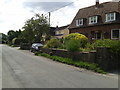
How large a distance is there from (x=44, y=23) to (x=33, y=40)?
5.03 m

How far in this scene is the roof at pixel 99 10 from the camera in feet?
102

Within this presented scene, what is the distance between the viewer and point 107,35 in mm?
30906

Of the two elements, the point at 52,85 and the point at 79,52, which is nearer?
the point at 52,85

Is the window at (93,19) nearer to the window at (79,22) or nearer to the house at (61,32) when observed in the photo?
the window at (79,22)

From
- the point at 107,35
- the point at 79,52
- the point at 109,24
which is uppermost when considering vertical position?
the point at 109,24

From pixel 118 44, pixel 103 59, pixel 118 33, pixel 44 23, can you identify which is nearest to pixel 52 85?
pixel 103 59

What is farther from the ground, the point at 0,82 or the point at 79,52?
the point at 79,52

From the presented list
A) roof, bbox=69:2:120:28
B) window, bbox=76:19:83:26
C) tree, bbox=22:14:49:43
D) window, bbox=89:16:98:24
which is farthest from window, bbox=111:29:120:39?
tree, bbox=22:14:49:43

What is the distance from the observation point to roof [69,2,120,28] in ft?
102

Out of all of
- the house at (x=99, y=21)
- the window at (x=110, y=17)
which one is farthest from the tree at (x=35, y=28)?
the window at (x=110, y=17)

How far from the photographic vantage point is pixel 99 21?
107 feet

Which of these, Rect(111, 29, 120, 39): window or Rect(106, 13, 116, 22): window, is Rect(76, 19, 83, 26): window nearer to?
Rect(106, 13, 116, 22): window

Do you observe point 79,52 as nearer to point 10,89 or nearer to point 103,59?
point 103,59

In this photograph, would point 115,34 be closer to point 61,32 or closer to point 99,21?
point 99,21
